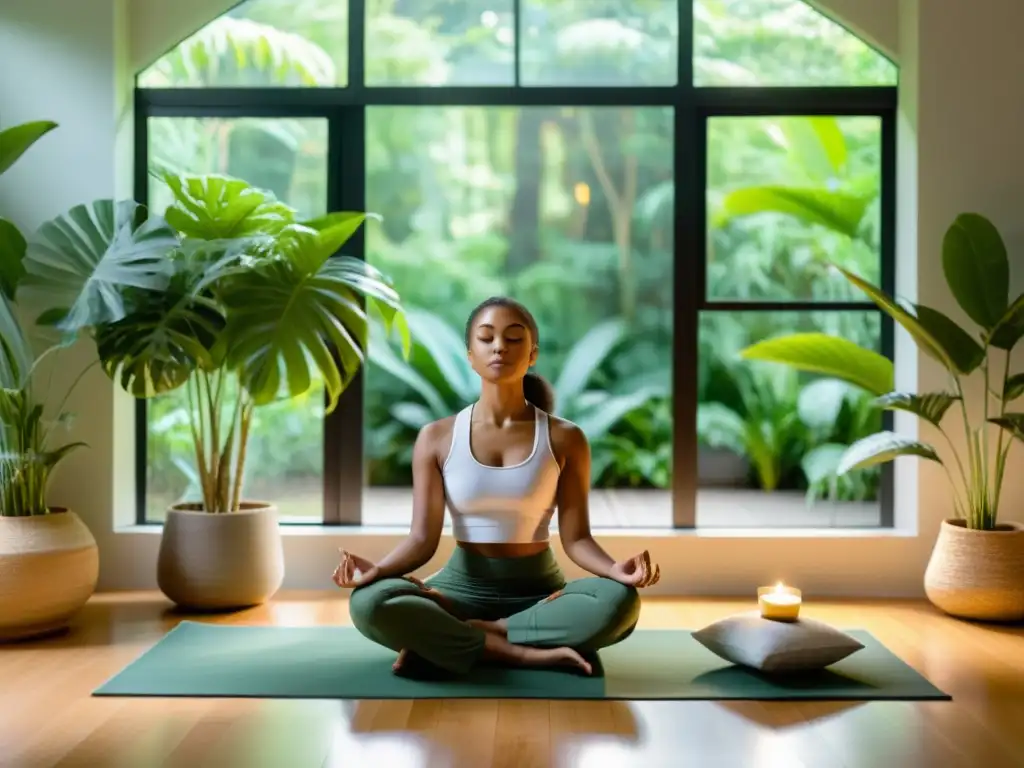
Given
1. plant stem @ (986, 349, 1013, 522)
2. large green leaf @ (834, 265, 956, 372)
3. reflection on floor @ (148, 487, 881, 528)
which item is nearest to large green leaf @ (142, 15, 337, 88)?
reflection on floor @ (148, 487, 881, 528)

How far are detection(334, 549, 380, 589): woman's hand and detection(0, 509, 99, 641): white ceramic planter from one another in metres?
1.06

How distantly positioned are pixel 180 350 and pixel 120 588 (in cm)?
116

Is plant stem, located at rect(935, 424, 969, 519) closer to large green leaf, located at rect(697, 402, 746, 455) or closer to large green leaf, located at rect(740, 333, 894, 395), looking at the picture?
large green leaf, located at rect(740, 333, 894, 395)

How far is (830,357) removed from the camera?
13.8 ft

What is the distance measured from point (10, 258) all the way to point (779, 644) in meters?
2.54

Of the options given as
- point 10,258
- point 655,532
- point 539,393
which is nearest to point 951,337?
point 655,532

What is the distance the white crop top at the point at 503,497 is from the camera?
337 cm

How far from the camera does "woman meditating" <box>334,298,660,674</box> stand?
3154 millimetres

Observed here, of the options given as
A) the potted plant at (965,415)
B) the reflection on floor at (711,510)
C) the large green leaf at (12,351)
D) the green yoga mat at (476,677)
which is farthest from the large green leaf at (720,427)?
the large green leaf at (12,351)

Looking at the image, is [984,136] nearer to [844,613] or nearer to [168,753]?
[844,613]

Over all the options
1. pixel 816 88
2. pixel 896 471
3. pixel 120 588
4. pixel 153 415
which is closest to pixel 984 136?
pixel 816 88

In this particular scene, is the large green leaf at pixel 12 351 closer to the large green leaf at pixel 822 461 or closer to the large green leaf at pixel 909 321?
the large green leaf at pixel 909 321

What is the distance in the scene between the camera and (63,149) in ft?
14.6

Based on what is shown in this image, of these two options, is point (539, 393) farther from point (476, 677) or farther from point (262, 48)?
point (262, 48)
